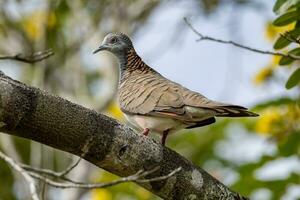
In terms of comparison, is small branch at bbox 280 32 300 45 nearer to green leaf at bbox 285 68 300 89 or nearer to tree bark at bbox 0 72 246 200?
green leaf at bbox 285 68 300 89

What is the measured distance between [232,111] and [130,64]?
141cm

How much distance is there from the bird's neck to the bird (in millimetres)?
183

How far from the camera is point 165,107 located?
400 cm

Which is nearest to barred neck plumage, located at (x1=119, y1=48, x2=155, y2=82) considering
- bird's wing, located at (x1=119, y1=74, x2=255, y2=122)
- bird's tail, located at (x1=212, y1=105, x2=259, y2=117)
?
bird's wing, located at (x1=119, y1=74, x2=255, y2=122)

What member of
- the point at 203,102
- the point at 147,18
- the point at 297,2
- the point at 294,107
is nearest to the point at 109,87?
the point at 147,18

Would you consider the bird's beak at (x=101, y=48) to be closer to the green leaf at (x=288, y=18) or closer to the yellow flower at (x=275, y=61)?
the yellow flower at (x=275, y=61)

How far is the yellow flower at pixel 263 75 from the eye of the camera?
5.33m

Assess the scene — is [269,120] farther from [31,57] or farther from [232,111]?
[31,57]

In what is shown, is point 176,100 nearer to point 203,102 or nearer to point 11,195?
point 203,102

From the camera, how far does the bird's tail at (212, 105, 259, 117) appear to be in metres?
3.62

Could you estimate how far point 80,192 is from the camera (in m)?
7.98

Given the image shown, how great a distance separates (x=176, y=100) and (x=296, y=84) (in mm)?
639

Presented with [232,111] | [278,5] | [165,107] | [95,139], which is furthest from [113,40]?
[95,139]

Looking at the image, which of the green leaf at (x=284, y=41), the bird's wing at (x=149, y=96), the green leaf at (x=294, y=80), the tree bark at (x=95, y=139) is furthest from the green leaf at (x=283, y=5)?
Answer: the tree bark at (x=95, y=139)
